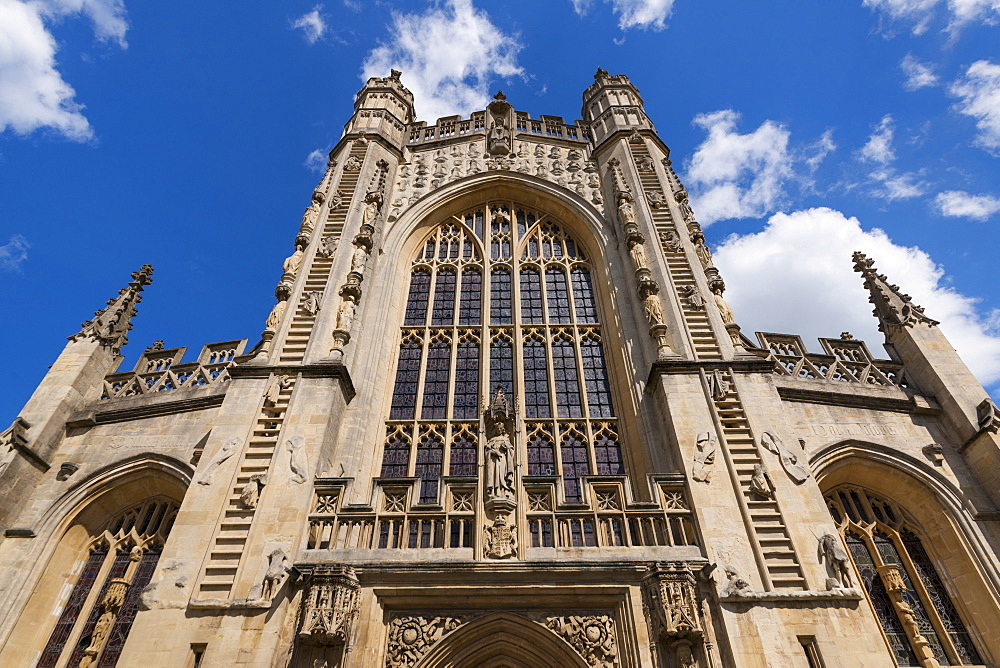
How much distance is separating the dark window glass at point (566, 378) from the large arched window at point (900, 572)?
17.0 ft

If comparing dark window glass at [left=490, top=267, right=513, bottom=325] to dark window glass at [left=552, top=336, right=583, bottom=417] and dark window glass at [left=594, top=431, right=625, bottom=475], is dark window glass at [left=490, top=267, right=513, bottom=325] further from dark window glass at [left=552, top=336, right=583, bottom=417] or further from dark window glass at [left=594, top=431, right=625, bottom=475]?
dark window glass at [left=594, top=431, right=625, bottom=475]

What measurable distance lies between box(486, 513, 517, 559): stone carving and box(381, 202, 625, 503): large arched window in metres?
1.45

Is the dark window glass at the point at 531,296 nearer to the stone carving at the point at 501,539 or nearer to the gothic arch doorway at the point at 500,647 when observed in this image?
the stone carving at the point at 501,539

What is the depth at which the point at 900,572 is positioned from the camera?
10664 millimetres

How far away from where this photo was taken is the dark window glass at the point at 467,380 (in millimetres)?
12797

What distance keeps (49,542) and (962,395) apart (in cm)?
1766

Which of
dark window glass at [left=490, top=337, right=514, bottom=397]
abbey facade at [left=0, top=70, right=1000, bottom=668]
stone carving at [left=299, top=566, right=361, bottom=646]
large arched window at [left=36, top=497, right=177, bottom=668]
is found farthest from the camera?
dark window glass at [left=490, top=337, right=514, bottom=397]

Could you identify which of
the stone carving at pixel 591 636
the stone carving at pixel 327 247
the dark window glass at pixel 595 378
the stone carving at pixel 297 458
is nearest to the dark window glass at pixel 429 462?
the stone carving at pixel 297 458

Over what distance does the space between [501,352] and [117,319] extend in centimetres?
940

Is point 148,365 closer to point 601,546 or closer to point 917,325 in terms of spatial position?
point 601,546

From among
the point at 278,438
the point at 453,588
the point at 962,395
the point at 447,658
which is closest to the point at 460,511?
the point at 453,588

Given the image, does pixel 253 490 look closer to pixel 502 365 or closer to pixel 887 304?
pixel 502 365

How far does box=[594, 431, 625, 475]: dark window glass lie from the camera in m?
11.6

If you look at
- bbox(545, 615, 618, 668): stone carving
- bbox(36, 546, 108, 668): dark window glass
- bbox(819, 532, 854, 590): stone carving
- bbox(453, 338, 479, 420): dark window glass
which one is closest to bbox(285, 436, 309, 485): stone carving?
bbox(453, 338, 479, 420): dark window glass
